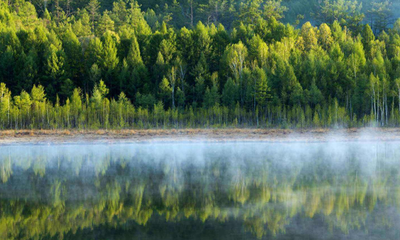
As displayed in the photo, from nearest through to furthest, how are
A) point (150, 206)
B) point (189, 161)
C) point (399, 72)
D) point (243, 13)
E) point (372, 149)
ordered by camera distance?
point (150, 206) → point (189, 161) → point (372, 149) → point (399, 72) → point (243, 13)

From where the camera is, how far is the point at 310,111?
156 feet

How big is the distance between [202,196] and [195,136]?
2402 centimetres

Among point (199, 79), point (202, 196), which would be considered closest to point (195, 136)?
point (199, 79)

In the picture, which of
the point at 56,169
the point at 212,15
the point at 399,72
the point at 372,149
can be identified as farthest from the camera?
the point at 212,15

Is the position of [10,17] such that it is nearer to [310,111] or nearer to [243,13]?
[243,13]

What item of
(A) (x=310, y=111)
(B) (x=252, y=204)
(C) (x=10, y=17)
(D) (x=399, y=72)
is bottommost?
(B) (x=252, y=204)

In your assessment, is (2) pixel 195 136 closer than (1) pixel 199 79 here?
Yes

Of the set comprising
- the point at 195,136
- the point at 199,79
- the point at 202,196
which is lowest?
the point at 202,196

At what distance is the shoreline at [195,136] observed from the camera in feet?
120

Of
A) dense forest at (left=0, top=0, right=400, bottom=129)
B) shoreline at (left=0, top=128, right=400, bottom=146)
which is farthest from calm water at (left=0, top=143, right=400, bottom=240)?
dense forest at (left=0, top=0, right=400, bottom=129)

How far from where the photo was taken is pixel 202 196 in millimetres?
15391

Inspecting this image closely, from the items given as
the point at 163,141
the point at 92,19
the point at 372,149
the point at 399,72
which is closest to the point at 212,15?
the point at 92,19

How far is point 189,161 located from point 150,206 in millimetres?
10064

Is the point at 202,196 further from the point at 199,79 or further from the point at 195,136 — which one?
the point at 199,79
